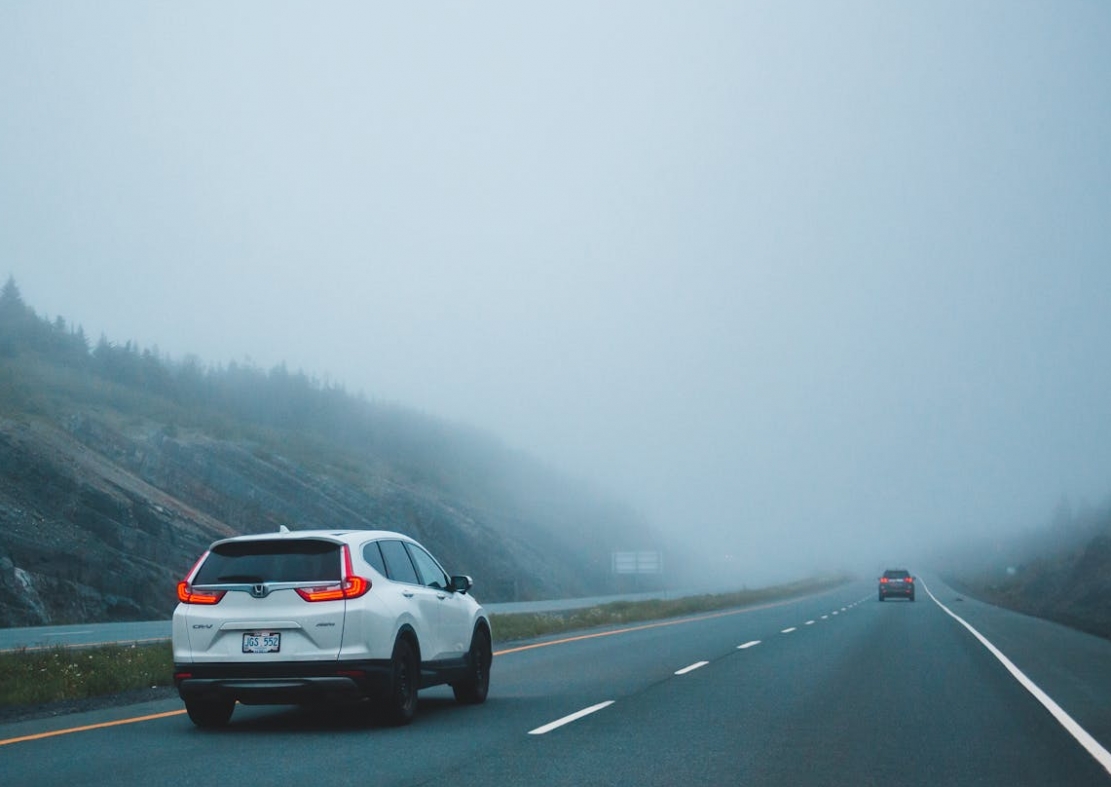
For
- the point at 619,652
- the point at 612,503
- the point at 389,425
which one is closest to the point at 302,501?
the point at 389,425

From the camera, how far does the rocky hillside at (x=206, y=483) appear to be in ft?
144

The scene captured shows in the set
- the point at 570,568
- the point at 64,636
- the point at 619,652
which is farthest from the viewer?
the point at 570,568

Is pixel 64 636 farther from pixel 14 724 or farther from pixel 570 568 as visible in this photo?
pixel 570 568

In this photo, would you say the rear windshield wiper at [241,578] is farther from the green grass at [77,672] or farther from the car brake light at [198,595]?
the green grass at [77,672]

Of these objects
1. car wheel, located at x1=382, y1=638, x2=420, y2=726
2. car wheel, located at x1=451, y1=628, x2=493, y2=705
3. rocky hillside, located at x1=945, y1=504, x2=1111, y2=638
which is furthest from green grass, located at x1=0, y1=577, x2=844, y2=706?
rocky hillside, located at x1=945, y1=504, x2=1111, y2=638

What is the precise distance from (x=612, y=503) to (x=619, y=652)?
11356cm

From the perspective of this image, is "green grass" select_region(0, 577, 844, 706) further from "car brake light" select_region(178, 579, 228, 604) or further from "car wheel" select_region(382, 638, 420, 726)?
"car wheel" select_region(382, 638, 420, 726)

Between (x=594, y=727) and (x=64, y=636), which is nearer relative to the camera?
(x=594, y=727)

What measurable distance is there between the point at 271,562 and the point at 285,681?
1178 mm

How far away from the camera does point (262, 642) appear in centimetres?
1166

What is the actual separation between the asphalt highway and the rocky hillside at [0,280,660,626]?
27063 mm

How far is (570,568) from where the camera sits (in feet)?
317

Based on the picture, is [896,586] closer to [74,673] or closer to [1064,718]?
[1064,718]

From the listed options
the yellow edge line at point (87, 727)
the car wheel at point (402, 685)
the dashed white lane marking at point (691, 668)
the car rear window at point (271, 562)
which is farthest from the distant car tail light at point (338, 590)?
the dashed white lane marking at point (691, 668)
